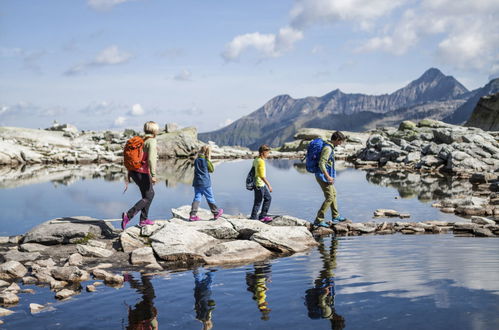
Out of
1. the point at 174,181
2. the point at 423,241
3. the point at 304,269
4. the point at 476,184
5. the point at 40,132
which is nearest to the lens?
the point at 304,269

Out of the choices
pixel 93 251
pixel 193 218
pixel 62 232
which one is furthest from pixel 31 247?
pixel 193 218

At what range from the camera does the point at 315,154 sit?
15.4m

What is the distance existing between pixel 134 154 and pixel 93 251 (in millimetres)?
2879

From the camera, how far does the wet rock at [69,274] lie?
10250 millimetres

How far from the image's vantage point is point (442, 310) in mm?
8078

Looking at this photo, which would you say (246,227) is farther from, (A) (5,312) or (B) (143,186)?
(A) (5,312)

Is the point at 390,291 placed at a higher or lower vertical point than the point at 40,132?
lower

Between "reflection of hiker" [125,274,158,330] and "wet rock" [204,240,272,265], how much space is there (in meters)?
2.29

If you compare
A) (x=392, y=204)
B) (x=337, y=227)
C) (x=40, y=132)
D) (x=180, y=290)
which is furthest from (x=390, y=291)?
(x=40, y=132)

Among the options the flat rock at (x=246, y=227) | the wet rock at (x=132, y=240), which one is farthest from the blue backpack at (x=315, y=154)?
the wet rock at (x=132, y=240)

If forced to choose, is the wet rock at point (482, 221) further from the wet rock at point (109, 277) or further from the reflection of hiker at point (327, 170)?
the wet rock at point (109, 277)

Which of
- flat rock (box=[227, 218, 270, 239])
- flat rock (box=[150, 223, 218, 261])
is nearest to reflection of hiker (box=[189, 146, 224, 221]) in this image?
flat rock (box=[227, 218, 270, 239])

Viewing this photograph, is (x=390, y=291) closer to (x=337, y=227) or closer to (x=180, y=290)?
(x=180, y=290)

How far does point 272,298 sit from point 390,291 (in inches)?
93.1
